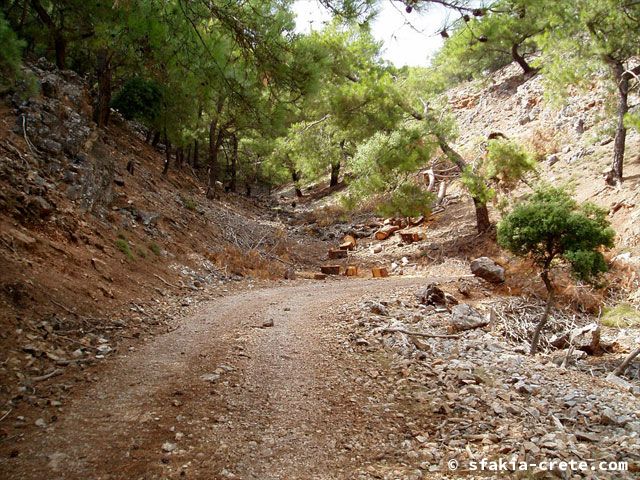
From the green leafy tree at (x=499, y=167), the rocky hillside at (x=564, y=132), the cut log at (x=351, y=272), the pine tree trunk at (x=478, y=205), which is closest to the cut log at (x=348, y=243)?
the cut log at (x=351, y=272)

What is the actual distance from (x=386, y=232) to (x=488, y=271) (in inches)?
275

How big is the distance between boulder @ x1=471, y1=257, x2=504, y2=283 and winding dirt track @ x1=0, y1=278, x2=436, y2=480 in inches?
219

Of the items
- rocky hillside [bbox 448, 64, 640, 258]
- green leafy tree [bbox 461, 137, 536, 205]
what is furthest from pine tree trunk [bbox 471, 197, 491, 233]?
rocky hillside [bbox 448, 64, 640, 258]

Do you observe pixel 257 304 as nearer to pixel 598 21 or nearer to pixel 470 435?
pixel 470 435

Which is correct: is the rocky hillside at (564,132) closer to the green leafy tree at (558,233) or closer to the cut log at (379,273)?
the green leafy tree at (558,233)

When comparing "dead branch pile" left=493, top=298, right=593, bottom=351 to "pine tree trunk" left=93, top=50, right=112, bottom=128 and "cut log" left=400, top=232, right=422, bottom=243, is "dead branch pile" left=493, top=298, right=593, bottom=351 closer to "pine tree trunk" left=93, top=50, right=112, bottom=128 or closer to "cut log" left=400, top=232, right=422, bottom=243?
"cut log" left=400, top=232, right=422, bottom=243

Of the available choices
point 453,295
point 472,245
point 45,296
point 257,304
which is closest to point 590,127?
point 472,245

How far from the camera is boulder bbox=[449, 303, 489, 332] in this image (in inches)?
261

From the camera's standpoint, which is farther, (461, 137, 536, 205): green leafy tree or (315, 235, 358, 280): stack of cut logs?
(315, 235, 358, 280): stack of cut logs

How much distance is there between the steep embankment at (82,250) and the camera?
466 cm

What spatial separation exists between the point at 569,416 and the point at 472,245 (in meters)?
10.1

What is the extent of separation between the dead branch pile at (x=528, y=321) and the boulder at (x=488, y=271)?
122cm

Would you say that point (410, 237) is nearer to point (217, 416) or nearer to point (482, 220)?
point (482, 220)

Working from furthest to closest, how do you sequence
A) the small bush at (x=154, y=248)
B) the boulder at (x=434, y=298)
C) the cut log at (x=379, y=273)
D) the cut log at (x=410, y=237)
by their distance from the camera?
1. the cut log at (x=410, y=237)
2. the cut log at (x=379, y=273)
3. the small bush at (x=154, y=248)
4. the boulder at (x=434, y=298)
